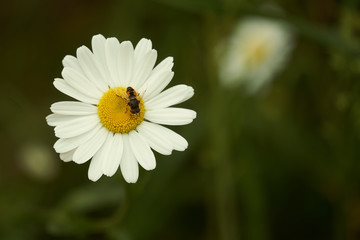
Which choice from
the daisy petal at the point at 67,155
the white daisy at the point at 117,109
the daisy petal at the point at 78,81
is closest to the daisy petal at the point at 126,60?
the white daisy at the point at 117,109

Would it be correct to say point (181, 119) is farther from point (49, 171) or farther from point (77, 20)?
point (77, 20)

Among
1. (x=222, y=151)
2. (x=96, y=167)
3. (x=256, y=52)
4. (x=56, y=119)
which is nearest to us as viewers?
(x=96, y=167)

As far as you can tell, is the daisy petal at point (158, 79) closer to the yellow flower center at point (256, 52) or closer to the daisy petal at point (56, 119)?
the daisy petal at point (56, 119)

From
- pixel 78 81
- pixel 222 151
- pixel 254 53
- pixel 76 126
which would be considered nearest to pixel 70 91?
pixel 78 81

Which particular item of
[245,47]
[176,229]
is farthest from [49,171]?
[245,47]

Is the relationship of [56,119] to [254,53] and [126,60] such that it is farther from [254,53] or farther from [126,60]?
[254,53]
